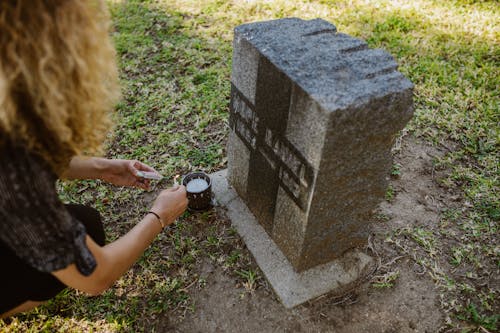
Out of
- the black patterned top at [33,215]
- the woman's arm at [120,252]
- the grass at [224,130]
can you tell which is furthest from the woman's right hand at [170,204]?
the black patterned top at [33,215]

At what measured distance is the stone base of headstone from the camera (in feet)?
7.93

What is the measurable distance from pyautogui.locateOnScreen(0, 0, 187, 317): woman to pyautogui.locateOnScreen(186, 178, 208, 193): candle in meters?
1.05

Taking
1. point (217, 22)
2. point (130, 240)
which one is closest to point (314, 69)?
point (130, 240)

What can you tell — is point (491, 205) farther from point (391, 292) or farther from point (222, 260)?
point (222, 260)

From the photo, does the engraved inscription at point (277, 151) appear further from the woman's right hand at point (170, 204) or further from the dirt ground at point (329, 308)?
the dirt ground at point (329, 308)

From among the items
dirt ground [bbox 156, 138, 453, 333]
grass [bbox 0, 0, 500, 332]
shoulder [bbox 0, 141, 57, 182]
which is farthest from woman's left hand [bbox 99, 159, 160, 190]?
shoulder [bbox 0, 141, 57, 182]

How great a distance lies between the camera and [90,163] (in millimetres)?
2484

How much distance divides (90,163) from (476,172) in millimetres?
2993

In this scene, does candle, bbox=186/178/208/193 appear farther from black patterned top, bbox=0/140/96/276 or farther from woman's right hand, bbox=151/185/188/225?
black patterned top, bbox=0/140/96/276

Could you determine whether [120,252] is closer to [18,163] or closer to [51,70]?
[18,163]

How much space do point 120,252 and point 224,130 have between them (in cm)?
200

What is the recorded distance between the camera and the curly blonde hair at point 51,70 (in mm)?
1277

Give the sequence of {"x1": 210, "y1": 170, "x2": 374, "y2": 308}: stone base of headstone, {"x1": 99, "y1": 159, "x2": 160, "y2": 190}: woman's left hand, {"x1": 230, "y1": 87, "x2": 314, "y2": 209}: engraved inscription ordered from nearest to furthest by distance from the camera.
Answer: {"x1": 230, "y1": 87, "x2": 314, "y2": 209}: engraved inscription → {"x1": 210, "y1": 170, "x2": 374, "y2": 308}: stone base of headstone → {"x1": 99, "y1": 159, "x2": 160, "y2": 190}: woman's left hand

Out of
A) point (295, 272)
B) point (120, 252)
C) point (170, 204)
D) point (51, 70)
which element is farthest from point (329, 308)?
point (51, 70)
